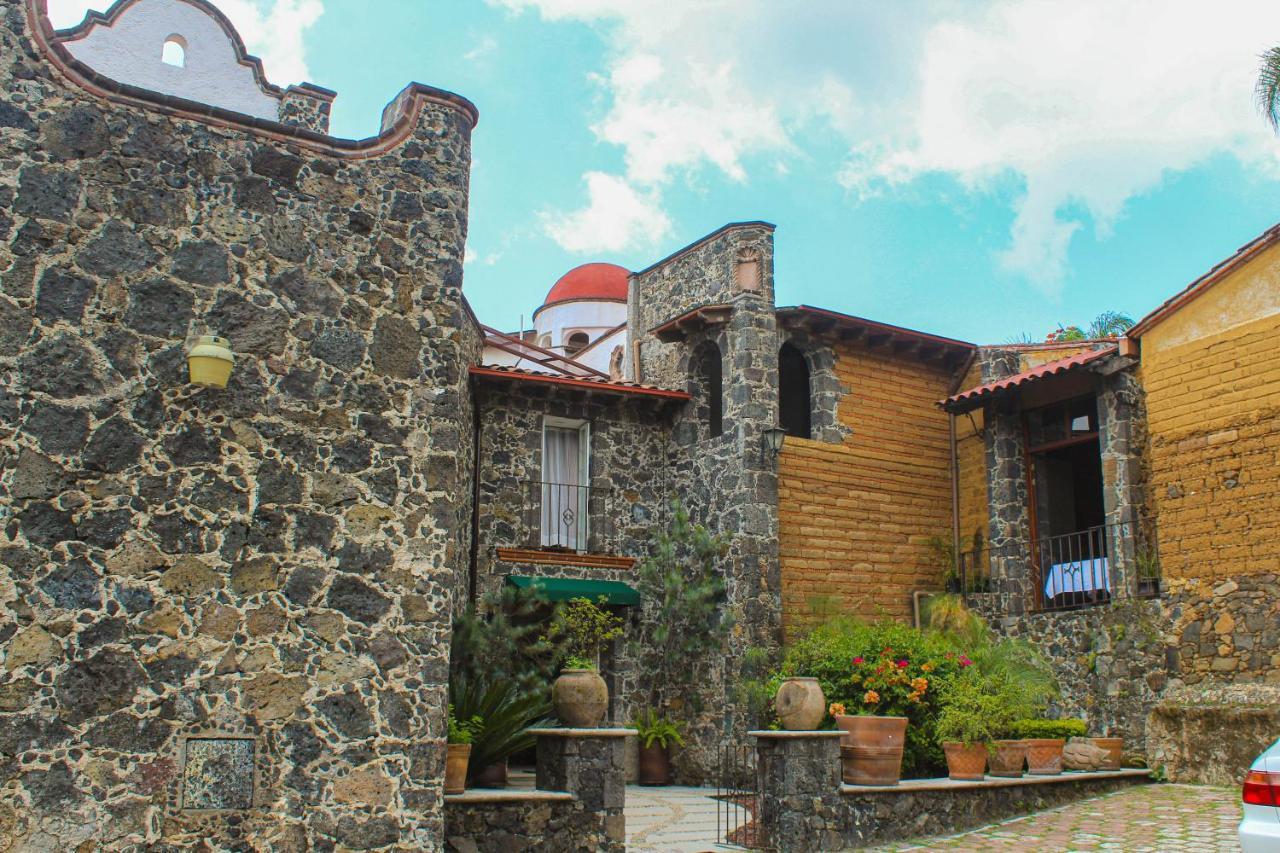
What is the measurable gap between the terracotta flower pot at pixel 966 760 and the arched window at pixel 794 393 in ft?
21.0

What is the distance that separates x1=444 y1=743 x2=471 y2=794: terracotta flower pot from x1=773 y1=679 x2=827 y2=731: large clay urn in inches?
115

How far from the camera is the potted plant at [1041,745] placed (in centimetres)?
1238

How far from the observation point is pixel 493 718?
10086 millimetres

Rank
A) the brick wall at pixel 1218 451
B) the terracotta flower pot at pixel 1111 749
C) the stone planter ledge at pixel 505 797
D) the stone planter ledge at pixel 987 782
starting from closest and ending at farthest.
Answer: the stone planter ledge at pixel 505 797 → the stone planter ledge at pixel 987 782 → the brick wall at pixel 1218 451 → the terracotta flower pot at pixel 1111 749

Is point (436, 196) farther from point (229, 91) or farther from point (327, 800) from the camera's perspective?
point (229, 91)

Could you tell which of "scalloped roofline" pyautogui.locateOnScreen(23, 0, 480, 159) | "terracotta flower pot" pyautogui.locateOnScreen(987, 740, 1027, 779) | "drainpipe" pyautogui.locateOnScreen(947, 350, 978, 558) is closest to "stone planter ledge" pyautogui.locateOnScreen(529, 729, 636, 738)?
"terracotta flower pot" pyautogui.locateOnScreen(987, 740, 1027, 779)

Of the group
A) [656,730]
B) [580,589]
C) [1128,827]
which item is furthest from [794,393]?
[1128,827]

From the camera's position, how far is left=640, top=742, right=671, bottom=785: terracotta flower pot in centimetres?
1574

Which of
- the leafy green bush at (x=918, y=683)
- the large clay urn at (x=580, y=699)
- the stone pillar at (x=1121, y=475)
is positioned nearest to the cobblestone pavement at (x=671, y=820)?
the large clay urn at (x=580, y=699)

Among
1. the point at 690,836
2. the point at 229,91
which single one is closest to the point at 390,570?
the point at 690,836

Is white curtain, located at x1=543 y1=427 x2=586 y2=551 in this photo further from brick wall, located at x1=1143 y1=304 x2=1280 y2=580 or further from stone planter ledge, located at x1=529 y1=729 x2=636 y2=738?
brick wall, located at x1=1143 y1=304 x2=1280 y2=580

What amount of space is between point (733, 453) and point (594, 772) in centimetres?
724

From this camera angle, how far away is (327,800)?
8.12 meters

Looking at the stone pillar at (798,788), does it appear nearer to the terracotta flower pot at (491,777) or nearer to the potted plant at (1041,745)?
the terracotta flower pot at (491,777)
